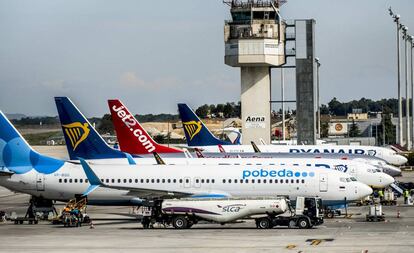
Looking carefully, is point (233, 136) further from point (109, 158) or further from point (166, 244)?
point (166, 244)

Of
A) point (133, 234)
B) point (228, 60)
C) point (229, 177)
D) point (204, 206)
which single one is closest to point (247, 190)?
point (229, 177)

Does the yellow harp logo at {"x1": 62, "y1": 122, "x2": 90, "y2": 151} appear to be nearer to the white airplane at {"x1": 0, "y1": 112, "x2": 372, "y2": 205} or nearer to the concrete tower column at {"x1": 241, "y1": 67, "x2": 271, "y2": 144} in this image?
the white airplane at {"x1": 0, "y1": 112, "x2": 372, "y2": 205}

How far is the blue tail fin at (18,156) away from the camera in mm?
68188

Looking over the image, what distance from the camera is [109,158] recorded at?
75000mm

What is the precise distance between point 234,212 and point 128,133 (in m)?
32.4

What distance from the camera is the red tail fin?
9025cm

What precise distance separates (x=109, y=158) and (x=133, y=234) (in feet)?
62.2

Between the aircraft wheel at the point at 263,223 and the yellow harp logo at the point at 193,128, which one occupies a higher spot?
the yellow harp logo at the point at 193,128

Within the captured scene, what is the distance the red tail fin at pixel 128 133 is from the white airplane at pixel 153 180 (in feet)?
71.9

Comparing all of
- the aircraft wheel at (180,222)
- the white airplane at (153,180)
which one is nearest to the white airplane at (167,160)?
the white airplane at (153,180)

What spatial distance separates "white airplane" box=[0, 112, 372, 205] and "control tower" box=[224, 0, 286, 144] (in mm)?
67898

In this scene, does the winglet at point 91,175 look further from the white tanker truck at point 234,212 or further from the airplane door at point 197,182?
the airplane door at point 197,182

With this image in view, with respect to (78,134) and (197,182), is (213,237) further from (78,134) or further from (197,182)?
(78,134)

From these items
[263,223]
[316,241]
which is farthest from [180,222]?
[316,241]
